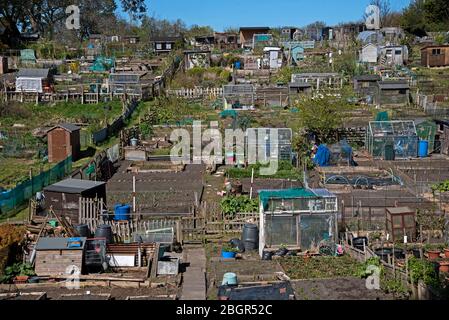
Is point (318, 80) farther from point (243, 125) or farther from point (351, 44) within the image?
point (351, 44)

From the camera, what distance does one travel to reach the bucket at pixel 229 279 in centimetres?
1139

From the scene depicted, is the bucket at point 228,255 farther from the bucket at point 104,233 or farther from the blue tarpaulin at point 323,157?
the blue tarpaulin at point 323,157

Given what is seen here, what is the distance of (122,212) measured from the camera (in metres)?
16.0

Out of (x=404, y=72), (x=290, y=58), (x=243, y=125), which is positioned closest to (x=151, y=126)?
(x=243, y=125)

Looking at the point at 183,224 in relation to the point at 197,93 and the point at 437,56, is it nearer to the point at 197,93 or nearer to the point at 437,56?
the point at 197,93

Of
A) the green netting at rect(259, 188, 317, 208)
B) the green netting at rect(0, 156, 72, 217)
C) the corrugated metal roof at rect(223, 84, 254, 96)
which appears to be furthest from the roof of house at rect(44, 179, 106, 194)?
the corrugated metal roof at rect(223, 84, 254, 96)

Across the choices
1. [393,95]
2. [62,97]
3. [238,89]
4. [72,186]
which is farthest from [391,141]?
[62,97]

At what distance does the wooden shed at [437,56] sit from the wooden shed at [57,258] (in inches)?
1510

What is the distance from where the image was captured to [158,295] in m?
11.2

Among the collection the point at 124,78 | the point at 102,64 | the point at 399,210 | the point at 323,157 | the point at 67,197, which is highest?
the point at 102,64

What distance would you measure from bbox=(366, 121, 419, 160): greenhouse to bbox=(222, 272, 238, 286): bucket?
13.3 metres

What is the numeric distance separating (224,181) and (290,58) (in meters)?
32.1

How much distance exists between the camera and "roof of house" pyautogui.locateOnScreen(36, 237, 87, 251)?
1209cm

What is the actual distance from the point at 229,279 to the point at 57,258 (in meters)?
3.24
